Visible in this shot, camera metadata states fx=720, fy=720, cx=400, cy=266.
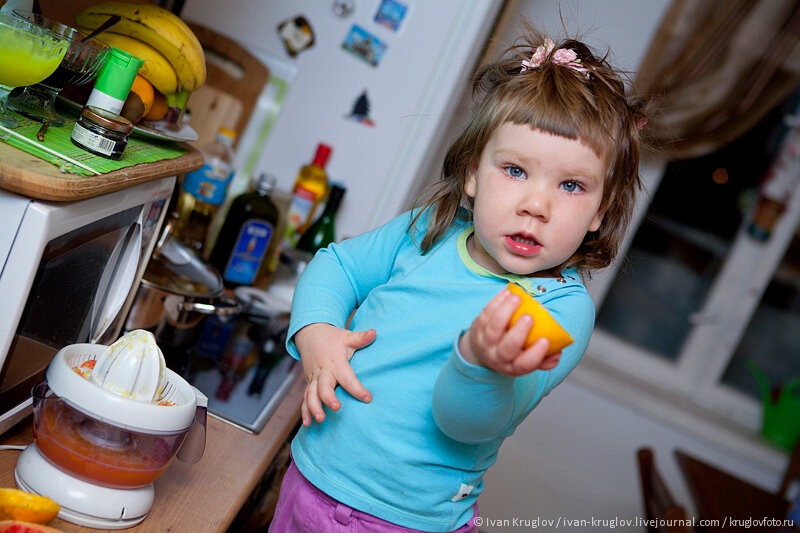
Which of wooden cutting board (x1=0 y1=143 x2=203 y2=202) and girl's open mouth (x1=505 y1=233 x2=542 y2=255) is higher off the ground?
girl's open mouth (x1=505 y1=233 x2=542 y2=255)

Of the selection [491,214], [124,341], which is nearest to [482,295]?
[491,214]

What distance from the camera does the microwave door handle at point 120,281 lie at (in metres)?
0.96

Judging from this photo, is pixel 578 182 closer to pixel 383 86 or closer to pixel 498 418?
pixel 498 418

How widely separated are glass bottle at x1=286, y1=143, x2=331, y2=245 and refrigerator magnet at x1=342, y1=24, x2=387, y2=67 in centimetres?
24

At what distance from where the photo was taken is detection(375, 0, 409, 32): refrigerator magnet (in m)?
1.75

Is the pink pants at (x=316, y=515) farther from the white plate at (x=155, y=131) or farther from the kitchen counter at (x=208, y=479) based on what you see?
the white plate at (x=155, y=131)

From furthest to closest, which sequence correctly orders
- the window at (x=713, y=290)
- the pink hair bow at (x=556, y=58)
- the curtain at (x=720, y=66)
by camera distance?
the window at (x=713, y=290), the curtain at (x=720, y=66), the pink hair bow at (x=556, y=58)

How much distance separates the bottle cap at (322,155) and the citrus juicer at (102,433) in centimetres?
108

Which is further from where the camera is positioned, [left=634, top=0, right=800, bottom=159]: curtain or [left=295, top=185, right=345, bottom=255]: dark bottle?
[left=634, top=0, right=800, bottom=159]: curtain

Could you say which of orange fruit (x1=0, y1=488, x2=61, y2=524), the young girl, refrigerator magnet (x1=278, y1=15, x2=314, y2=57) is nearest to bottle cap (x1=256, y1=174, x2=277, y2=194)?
refrigerator magnet (x1=278, y1=15, x2=314, y2=57)

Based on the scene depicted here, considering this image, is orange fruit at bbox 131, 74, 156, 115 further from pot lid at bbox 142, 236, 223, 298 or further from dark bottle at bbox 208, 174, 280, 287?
dark bottle at bbox 208, 174, 280, 287

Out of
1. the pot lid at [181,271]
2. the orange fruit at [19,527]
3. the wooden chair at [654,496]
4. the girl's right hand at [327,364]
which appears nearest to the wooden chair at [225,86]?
the pot lid at [181,271]

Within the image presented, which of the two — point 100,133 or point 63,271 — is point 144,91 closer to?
point 100,133

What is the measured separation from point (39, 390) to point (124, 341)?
93mm
